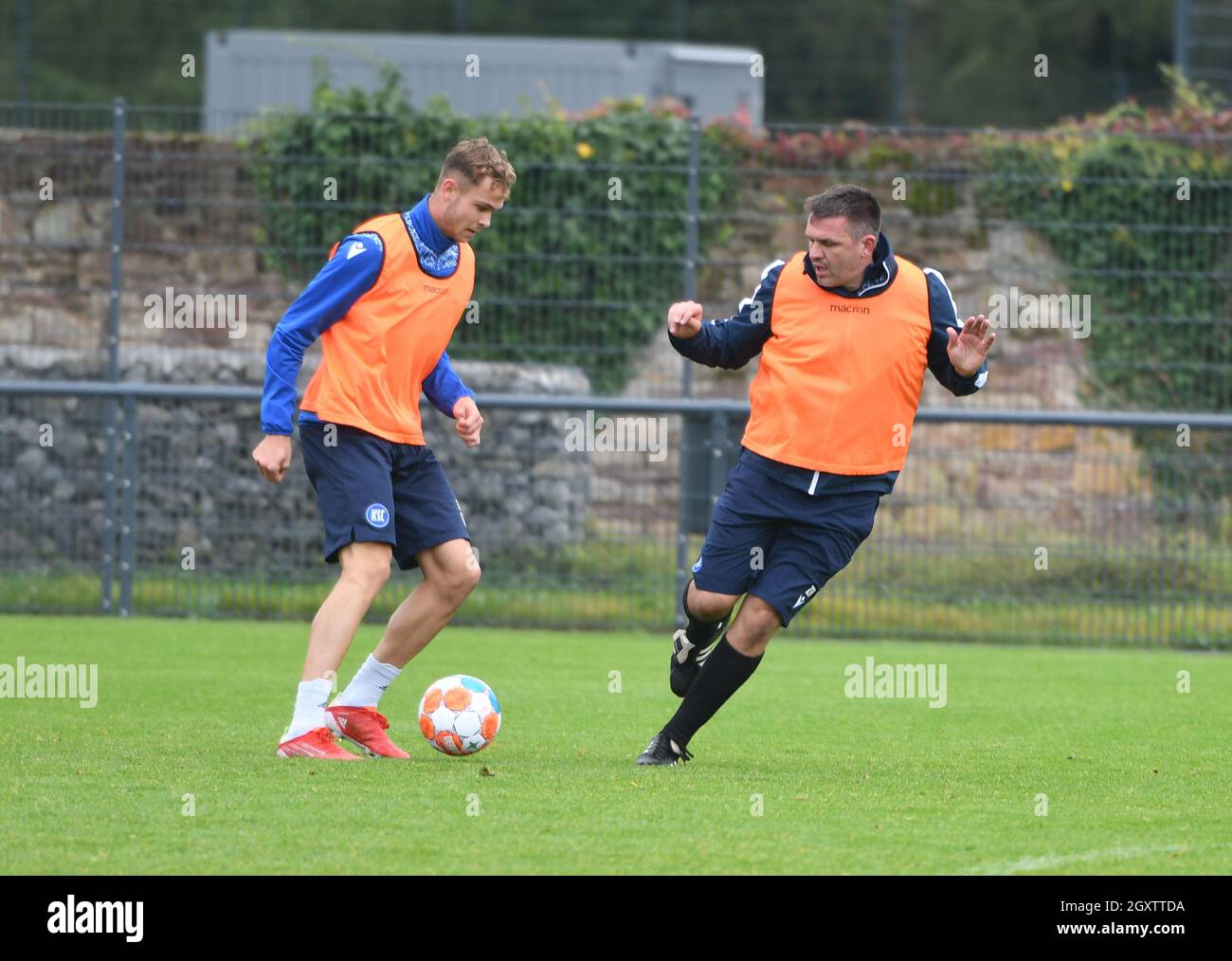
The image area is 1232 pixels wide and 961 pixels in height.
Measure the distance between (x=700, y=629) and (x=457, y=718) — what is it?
988mm

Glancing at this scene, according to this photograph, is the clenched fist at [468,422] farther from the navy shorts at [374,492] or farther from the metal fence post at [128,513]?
the metal fence post at [128,513]

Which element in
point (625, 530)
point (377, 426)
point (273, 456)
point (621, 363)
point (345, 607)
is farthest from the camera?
point (621, 363)

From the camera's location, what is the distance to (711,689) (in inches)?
272

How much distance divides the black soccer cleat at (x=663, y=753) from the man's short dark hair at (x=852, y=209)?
6.18 ft

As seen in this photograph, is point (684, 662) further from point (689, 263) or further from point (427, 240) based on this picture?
point (689, 263)

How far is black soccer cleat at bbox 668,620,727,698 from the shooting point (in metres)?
7.42

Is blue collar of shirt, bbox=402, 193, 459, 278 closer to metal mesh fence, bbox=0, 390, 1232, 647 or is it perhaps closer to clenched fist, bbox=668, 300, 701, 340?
clenched fist, bbox=668, 300, 701, 340

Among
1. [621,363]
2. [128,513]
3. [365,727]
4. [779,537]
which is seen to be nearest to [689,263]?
[621,363]

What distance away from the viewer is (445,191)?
7016 mm

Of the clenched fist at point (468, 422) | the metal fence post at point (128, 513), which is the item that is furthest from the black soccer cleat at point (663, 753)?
the metal fence post at point (128, 513)

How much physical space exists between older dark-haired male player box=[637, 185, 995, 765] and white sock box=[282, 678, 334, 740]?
1.15 metres

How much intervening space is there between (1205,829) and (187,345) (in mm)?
9117
